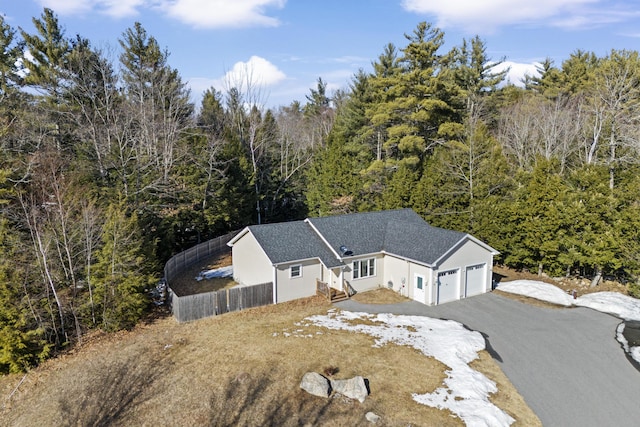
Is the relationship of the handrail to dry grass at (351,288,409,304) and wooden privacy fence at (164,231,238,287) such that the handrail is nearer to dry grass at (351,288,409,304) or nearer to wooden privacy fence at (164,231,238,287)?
dry grass at (351,288,409,304)

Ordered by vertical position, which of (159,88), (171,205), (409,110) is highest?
(159,88)

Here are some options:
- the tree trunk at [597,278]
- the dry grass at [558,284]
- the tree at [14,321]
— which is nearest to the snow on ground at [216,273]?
the tree at [14,321]

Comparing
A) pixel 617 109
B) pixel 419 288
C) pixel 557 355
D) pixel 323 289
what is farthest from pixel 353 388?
pixel 617 109

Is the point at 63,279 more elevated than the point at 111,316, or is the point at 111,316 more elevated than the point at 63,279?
the point at 63,279

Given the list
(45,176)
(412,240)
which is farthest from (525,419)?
(45,176)

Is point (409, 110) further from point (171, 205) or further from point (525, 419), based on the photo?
point (525, 419)
